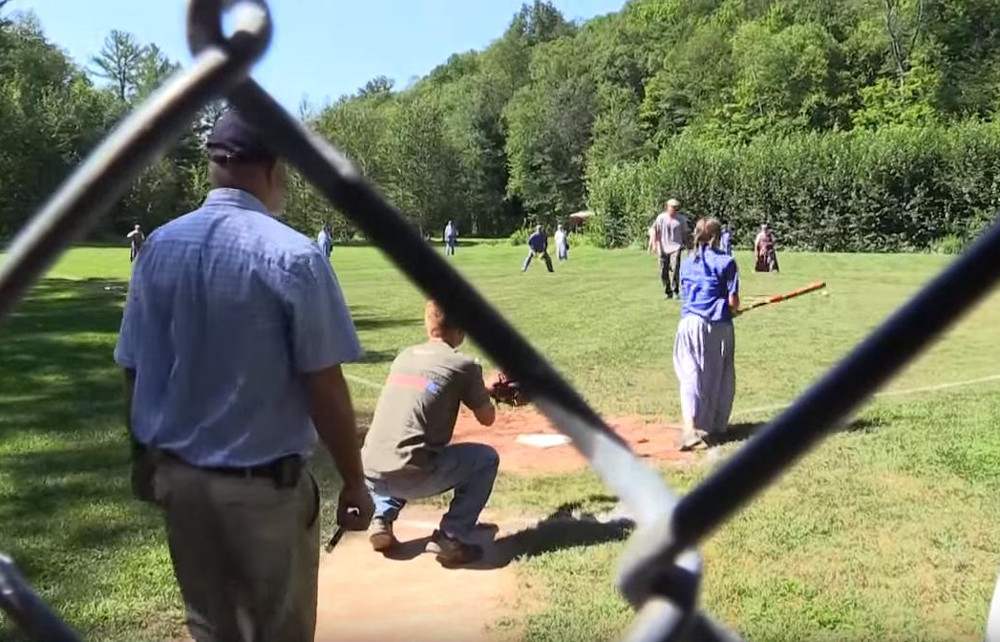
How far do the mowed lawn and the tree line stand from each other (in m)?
12.3

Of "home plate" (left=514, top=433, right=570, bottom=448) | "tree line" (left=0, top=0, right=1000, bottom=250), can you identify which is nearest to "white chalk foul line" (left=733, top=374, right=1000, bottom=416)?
"home plate" (left=514, top=433, right=570, bottom=448)

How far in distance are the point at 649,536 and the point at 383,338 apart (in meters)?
13.4

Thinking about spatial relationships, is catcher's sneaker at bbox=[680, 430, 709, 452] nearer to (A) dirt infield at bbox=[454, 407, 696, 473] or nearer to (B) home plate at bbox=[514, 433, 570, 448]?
(A) dirt infield at bbox=[454, 407, 696, 473]

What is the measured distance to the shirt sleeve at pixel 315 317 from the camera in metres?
2.69

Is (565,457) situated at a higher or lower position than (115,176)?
lower

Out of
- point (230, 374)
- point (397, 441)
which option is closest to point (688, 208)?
point (397, 441)

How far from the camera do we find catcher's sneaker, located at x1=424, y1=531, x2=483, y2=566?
17.1 feet

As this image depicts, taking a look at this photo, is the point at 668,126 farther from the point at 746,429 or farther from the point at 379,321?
the point at 746,429

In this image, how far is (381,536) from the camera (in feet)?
17.5

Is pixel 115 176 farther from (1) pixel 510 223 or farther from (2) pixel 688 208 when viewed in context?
(1) pixel 510 223

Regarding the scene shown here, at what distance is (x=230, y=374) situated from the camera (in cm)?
270

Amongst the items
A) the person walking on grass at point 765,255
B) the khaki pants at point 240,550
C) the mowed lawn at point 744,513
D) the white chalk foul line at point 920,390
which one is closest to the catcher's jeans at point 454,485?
the mowed lawn at point 744,513

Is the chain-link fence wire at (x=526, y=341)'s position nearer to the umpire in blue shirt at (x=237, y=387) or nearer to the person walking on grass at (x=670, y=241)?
the umpire in blue shirt at (x=237, y=387)

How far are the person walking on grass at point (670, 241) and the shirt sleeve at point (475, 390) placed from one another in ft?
41.7
